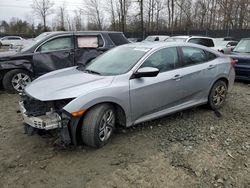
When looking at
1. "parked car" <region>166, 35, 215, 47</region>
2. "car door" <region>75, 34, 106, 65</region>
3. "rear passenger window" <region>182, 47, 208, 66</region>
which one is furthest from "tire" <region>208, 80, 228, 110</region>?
"parked car" <region>166, 35, 215, 47</region>

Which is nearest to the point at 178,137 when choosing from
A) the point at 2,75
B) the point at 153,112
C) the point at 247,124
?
the point at 153,112

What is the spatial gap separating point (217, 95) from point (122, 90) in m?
2.59

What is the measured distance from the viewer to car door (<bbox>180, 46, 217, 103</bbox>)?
192 inches

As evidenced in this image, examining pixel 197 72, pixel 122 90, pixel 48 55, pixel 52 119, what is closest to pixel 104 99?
pixel 122 90

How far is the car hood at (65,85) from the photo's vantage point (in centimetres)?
360

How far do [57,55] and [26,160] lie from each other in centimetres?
454

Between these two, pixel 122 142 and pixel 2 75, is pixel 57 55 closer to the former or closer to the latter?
pixel 2 75

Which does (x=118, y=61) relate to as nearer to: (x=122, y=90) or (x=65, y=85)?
(x=122, y=90)

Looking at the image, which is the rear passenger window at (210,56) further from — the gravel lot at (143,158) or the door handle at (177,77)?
the gravel lot at (143,158)

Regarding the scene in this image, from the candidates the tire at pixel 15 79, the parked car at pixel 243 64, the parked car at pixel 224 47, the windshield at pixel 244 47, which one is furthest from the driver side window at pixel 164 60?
the parked car at pixel 224 47

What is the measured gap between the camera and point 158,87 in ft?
14.3

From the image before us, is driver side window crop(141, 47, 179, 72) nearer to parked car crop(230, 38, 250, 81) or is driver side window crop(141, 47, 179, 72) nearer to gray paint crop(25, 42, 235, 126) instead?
gray paint crop(25, 42, 235, 126)

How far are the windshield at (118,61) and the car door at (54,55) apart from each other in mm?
2940

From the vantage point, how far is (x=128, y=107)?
4.03 metres
